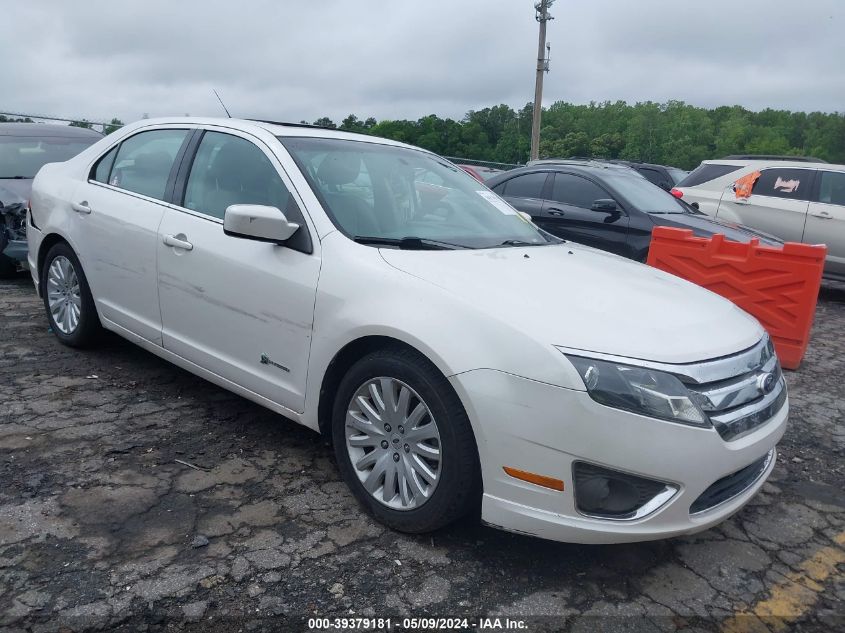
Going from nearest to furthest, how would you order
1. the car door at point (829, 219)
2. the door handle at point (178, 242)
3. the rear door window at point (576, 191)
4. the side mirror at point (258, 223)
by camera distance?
1. the side mirror at point (258, 223)
2. the door handle at point (178, 242)
3. the rear door window at point (576, 191)
4. the car door at point (829, 219)

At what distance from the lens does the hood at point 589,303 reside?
261 centimetres

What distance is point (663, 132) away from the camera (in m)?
61.5

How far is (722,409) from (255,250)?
2.13 meters

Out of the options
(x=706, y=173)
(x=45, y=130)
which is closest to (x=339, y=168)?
(x=45, y=130)

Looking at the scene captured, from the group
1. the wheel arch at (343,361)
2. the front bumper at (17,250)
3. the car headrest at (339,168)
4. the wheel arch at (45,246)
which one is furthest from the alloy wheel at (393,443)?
the front bumper at (17,250)

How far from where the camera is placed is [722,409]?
2.62 m

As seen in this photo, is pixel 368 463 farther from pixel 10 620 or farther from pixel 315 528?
pixel 10 620

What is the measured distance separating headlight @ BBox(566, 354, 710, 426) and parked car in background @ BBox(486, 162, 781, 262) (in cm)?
502

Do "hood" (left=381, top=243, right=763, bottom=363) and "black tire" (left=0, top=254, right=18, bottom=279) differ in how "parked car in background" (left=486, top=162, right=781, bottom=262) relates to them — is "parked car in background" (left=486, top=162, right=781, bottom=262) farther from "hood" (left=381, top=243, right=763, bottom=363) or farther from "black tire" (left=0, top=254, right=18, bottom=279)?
"black tire" (left=0, top=254, right=18, bottom=279)

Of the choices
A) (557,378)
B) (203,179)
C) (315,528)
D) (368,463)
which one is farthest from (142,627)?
(203,179)

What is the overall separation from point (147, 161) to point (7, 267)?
402 cm

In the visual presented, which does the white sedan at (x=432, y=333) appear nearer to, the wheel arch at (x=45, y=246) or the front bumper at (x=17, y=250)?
the wheel arch at (x=45, y=246)

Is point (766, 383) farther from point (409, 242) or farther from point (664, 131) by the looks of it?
point (664, 131)

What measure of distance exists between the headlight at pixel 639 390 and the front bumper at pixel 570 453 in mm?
31
